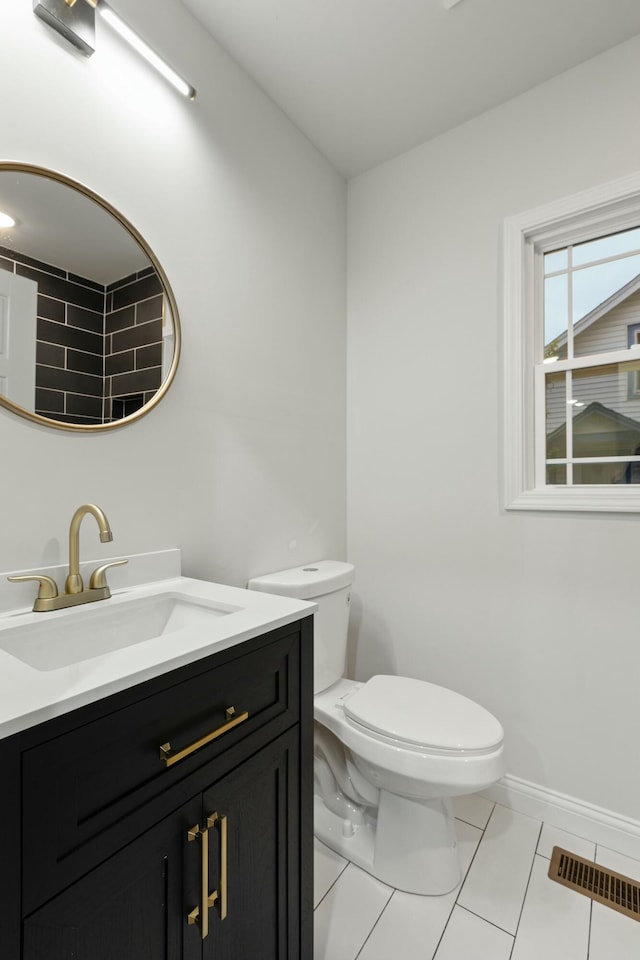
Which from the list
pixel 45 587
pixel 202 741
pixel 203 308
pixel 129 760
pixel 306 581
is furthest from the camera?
pixel 306 581

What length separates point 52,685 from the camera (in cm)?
63

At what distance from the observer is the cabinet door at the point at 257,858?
2.67ft

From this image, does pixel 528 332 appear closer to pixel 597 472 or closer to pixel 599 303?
pixel 599 303

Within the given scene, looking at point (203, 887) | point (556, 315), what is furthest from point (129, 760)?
point (556, 315)

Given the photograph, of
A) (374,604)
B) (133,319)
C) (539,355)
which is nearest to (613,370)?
(539,355)

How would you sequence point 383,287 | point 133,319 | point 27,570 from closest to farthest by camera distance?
1. point 27,570
2. point 133,319
3. point 383,287

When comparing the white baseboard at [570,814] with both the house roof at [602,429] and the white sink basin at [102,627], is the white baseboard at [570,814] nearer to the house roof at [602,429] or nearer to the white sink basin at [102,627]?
the house roof at [602,429]

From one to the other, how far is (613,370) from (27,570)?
6.10 feet

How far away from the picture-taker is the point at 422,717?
1360mm

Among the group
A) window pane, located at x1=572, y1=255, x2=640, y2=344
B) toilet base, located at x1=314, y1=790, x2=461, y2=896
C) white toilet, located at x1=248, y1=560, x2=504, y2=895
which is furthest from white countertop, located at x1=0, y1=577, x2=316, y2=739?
window pane, located at x1=572, y1=255, x2=640, y2=344

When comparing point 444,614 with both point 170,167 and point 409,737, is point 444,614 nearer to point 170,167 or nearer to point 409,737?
point 409,737

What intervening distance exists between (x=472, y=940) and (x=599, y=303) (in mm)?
1975

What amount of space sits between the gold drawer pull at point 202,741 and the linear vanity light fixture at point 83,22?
1.54 metres

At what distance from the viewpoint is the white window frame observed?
5.29 ft
